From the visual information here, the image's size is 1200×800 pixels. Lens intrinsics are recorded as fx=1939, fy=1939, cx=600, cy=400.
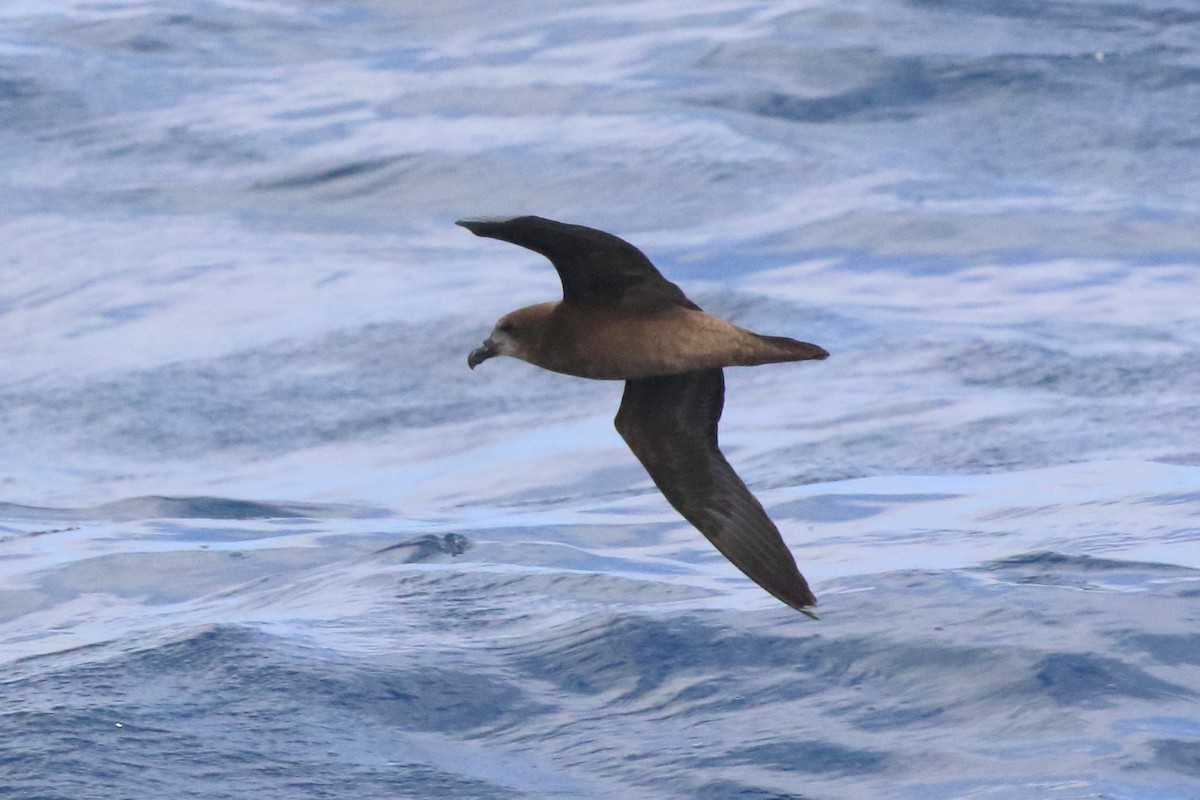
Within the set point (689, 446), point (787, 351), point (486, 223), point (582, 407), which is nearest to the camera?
point (486, 223)

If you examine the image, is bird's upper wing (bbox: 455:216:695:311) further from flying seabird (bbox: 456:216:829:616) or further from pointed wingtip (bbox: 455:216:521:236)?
pointed wingtip (bbox: 455:216:521:236)

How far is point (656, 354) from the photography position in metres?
7.55

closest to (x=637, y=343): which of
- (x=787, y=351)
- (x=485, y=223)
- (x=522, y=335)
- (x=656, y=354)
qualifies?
(x=656, y=354)

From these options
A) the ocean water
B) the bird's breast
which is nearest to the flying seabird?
the bird's breast

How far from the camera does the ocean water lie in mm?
10469

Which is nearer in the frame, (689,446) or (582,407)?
(689,446)

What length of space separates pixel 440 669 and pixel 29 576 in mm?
4450

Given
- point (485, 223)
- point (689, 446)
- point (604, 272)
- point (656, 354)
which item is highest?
point (485, 223)

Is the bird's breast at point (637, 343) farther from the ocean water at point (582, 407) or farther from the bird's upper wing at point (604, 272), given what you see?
the ocean water at point (582, 407)

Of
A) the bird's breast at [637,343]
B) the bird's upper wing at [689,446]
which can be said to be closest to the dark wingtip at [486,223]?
the bird's breast at [637,343]

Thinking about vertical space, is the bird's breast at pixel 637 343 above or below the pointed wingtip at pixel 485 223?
below

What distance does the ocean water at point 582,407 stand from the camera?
10.5m

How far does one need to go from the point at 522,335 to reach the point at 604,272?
0.45 meters

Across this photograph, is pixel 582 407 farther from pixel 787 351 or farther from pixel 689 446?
pixel 787 351
